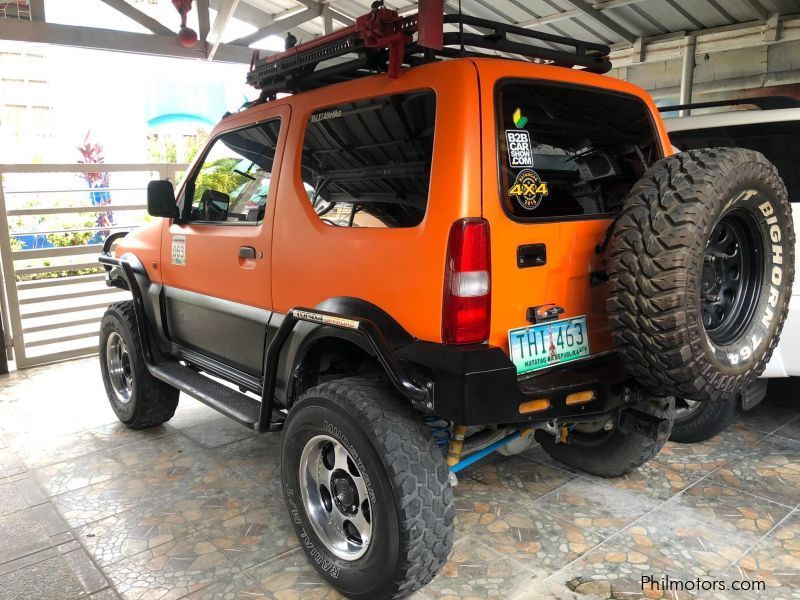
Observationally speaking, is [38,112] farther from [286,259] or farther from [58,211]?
[286,259]

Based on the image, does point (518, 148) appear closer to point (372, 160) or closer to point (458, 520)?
point (372, 160)

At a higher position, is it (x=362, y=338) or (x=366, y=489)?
(x=362, y=338)

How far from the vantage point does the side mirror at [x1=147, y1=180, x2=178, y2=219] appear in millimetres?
3500

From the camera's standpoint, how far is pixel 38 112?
17.7 meters

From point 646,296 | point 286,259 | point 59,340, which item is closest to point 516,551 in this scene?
point 646,296

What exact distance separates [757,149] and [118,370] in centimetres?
427

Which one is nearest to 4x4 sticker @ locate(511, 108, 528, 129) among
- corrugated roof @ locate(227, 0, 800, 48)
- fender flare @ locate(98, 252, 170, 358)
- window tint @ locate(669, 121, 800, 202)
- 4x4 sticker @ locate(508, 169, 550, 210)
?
4x4 sticker @ locate(508, 169, 550, 210)

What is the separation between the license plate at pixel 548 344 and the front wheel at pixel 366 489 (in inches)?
17.3

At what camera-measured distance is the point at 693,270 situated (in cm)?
204

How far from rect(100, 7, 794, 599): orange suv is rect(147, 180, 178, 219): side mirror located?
785 mm

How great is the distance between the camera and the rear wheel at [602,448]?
10.1 feet

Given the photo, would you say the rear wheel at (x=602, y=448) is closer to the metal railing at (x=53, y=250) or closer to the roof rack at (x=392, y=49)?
the roof rack at (x=392, y=49)

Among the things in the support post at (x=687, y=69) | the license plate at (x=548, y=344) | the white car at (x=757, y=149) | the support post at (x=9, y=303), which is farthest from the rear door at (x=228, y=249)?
the support post at (x=687, y=69)

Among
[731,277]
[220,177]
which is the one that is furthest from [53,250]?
[731,277]
